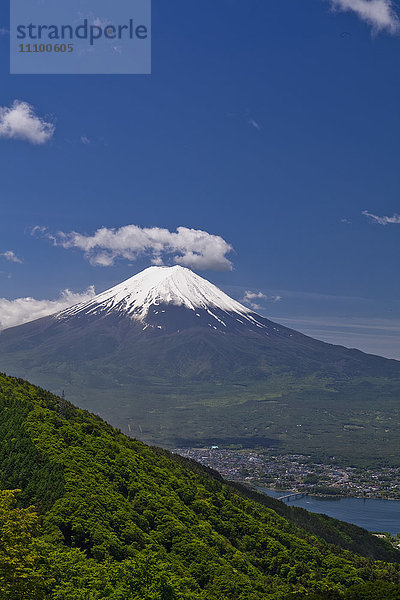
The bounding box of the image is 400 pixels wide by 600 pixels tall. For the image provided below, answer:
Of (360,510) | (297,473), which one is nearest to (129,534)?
(360,510)

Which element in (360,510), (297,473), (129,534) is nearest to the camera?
(129,534)

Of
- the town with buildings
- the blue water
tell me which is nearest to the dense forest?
the blue water

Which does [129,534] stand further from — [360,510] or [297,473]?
[297,473]

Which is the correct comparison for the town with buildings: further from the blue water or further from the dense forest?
the dense forest

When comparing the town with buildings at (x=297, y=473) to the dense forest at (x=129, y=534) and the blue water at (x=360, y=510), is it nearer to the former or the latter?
the blue water at (x=360, y=510)

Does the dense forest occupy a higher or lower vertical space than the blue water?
higher

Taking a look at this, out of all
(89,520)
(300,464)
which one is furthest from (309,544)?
(300,464)
